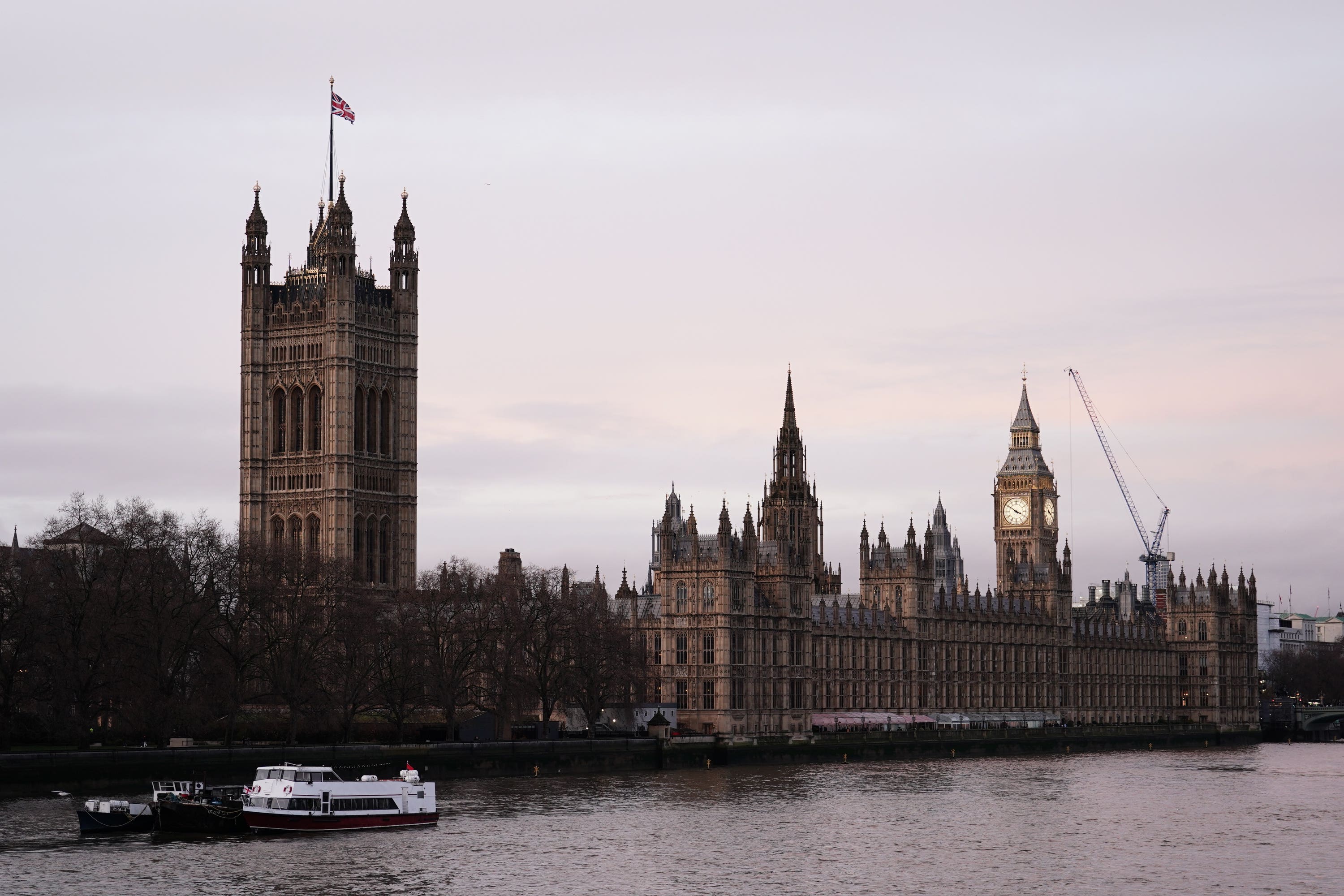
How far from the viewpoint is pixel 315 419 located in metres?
173

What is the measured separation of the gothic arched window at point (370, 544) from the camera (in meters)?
172

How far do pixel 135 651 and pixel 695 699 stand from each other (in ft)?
171

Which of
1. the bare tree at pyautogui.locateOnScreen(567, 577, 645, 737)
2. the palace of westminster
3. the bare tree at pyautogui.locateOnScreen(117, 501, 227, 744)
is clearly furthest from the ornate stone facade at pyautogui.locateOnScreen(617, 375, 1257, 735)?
the bare tree at pyautogui.locateOnScreen(117, 501, 227, 744)

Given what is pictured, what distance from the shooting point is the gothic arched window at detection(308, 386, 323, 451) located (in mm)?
172500

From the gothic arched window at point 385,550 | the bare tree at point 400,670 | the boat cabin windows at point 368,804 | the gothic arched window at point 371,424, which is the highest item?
the gothic arched window at point 371,424

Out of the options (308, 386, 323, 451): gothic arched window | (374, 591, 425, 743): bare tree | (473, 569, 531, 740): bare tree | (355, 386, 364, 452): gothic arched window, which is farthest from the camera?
(355, 386, 364, 452): gothic arched window

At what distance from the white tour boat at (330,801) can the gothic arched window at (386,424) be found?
3152 inches

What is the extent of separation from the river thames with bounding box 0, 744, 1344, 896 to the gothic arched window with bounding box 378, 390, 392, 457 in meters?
57.0

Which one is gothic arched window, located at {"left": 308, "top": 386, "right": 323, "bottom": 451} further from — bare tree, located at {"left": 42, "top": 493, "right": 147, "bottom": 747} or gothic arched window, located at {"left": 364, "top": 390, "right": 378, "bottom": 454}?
bare tree, located at {"left": 42, "top": 493, "right": 147, "bottom": 747}

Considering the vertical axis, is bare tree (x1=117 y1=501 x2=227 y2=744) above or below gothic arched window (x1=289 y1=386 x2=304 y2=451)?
below

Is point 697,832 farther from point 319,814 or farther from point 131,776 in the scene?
point 131,776

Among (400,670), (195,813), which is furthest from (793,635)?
(195,813)

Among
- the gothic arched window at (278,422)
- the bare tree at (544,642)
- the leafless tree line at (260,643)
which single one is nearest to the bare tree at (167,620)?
the leafless tree line at (260,643)

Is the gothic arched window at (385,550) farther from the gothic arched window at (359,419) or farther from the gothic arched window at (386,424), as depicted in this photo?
the gothic arched window at (359,419)
